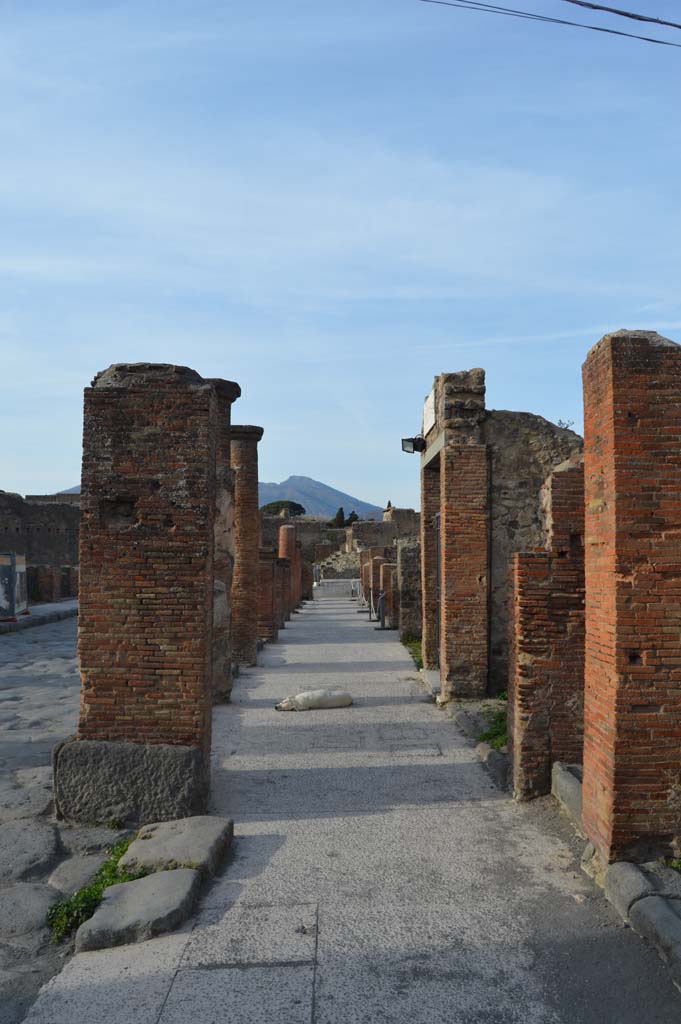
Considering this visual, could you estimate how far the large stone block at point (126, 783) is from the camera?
18.3 ft

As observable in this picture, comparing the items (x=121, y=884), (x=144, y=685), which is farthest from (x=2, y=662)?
(x=121, y=884)

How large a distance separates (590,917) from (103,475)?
400cm

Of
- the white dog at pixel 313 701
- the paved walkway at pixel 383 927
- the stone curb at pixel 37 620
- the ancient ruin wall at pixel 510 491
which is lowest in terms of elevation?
the paved walkway at pixel 383 927

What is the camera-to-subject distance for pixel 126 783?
220 inches

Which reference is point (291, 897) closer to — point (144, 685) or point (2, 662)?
point (144, 685)

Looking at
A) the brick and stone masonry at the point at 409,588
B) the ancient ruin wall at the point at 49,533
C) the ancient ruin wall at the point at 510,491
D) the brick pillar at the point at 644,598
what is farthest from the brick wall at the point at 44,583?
the brick pillar at the point at 644,598

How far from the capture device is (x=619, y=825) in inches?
175

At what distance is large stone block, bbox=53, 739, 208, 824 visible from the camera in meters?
5.57

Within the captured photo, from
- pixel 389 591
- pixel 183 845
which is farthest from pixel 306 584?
pixel 183 845

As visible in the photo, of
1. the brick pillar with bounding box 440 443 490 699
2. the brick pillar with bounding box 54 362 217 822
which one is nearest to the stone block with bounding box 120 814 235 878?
the brick pillar with bounding box 54 362 217 822

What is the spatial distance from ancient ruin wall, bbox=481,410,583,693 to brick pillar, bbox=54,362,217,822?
16.5ft

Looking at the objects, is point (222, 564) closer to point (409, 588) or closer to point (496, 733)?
point (496, 733)

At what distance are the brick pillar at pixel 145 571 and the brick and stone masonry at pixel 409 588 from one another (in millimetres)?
10860

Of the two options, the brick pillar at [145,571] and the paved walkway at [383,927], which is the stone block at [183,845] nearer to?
the paved walkway at [383,927]
